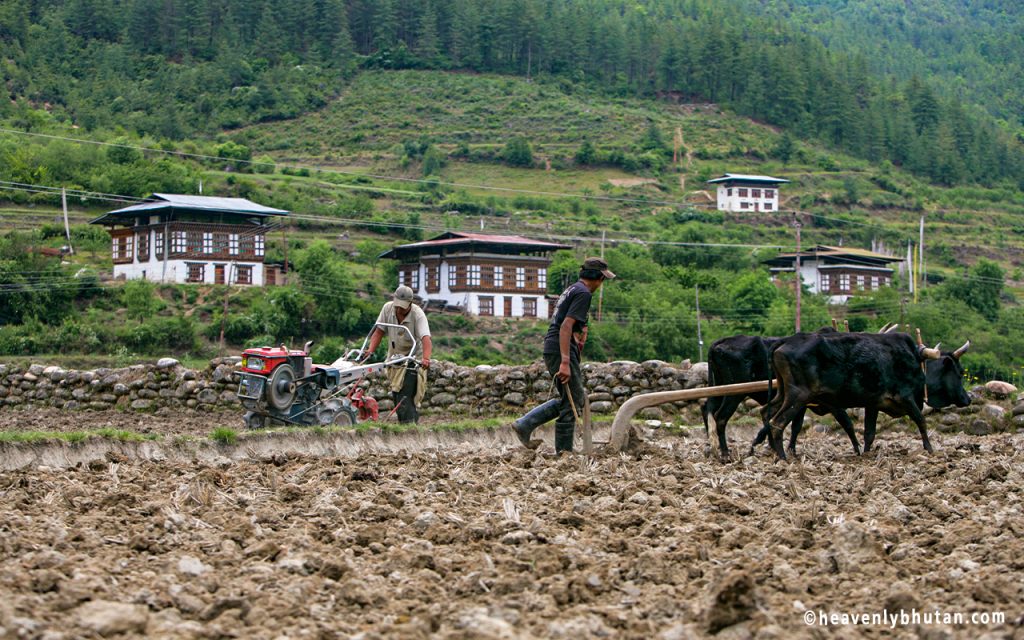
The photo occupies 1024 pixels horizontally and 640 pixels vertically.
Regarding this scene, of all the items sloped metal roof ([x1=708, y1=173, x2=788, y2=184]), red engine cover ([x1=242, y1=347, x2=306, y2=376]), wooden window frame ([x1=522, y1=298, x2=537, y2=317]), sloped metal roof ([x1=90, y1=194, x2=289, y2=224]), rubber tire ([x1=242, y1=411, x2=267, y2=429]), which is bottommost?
wooden window frame ([x1=522, y1=298, x2=537, y2=317])

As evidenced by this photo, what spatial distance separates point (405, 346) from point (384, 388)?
5185 mm

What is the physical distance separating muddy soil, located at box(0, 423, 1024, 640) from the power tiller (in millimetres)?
4465

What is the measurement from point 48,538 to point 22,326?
55.8m

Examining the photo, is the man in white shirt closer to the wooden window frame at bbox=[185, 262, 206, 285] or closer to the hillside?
the hillside

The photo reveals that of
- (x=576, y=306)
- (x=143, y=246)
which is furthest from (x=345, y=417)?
(x=143, y=246)

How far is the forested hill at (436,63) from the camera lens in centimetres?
14788

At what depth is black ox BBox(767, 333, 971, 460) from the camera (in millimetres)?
13375

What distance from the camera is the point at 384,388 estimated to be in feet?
68.1

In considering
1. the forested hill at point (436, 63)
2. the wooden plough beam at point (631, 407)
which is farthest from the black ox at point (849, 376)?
the forested hill at point (436, 63)

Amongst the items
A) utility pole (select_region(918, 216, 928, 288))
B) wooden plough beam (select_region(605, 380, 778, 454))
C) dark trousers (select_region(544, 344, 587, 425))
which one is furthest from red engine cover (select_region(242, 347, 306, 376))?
utility pole (select_region(918, 216, 928, 288))

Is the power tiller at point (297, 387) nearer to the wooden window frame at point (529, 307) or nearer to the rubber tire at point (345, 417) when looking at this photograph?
the rubber tire at point (345, 417)

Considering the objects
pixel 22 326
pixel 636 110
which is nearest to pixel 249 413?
pixel 22 326

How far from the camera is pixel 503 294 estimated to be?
Answer: 3118 inches

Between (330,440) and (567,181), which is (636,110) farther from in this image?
(330,440)
